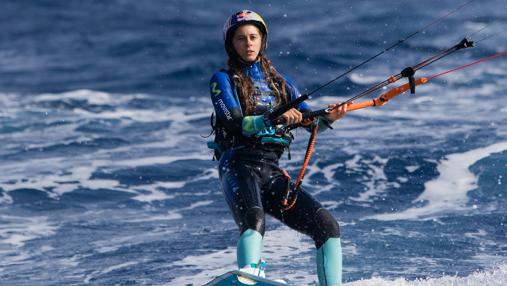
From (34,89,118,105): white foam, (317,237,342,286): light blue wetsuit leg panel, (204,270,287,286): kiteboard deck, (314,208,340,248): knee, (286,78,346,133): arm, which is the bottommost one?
(204,270,287,286): kiteboard deck

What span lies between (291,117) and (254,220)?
69 cm

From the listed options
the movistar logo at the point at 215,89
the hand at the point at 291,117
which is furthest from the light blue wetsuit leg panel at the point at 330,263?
the movistar logo at the point at 215,89

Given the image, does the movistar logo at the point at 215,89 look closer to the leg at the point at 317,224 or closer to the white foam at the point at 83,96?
the leg at the point at 317,224

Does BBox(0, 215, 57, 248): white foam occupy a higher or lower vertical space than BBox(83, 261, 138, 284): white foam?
higher

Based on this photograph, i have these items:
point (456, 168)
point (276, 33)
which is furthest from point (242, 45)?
point (276, 33)

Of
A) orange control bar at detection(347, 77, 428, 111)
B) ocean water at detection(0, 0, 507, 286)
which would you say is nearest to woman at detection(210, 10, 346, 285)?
orange control bar at detection(347, 77, 428, 111)

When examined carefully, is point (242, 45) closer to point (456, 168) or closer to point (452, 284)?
point (452, 284)

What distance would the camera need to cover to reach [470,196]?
34.7ft

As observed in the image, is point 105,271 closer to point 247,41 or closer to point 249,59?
point 249,59

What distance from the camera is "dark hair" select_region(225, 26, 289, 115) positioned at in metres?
6.10

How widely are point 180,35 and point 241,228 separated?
55.3 feet

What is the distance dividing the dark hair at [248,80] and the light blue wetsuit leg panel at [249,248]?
0.92 m

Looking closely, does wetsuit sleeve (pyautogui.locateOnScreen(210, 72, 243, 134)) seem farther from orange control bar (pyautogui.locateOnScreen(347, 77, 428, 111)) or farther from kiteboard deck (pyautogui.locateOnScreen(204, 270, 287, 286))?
kiteboard deck (pyautogui.locateOnScreen(204, 270, 287, 286))

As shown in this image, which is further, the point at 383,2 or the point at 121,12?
the point at 121,12
